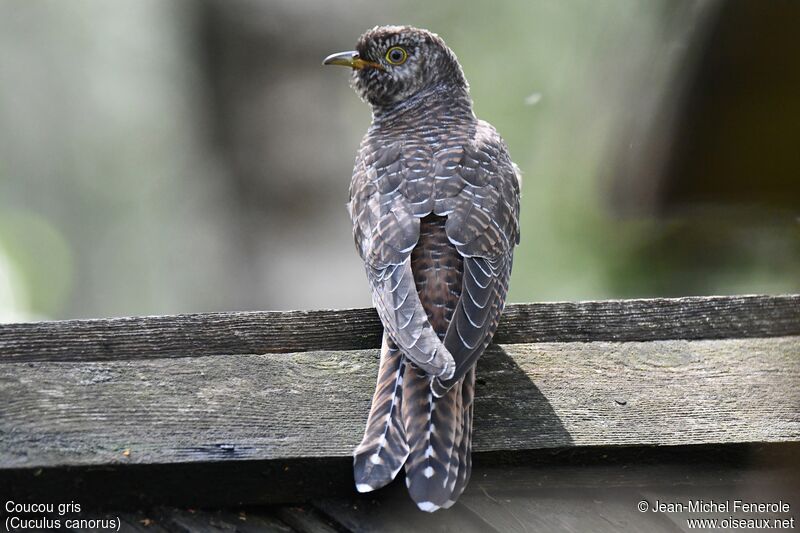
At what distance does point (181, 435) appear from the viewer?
2150 millimetres

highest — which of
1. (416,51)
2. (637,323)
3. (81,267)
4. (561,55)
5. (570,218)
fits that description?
(416,51)

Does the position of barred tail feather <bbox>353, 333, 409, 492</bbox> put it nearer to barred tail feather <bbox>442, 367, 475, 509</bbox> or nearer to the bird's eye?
barred tail feather <bbox>442, 367, 475, 509</bbox>

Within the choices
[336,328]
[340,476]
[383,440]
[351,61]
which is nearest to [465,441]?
[383,440]

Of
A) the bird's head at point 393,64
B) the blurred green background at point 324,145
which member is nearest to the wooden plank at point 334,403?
the blurred green background at point 324,145

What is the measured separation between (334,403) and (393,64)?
2.36 meters

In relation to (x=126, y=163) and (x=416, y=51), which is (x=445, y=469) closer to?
(x=416, y=51)

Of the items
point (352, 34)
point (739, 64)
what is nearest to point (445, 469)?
point (739, 64)

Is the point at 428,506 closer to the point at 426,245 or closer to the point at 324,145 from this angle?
the point at 426,245

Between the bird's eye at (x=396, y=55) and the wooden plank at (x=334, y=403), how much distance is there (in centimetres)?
207

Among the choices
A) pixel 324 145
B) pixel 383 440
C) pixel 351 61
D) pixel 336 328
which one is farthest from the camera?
pixel 324 145

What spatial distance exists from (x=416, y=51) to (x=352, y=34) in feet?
5.31

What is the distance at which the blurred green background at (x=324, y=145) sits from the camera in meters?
4.02

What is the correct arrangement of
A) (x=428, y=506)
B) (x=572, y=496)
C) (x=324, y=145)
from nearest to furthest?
(x=428, y=506), (x=572, y=496), (x=324, y=145)

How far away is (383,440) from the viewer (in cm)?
210
